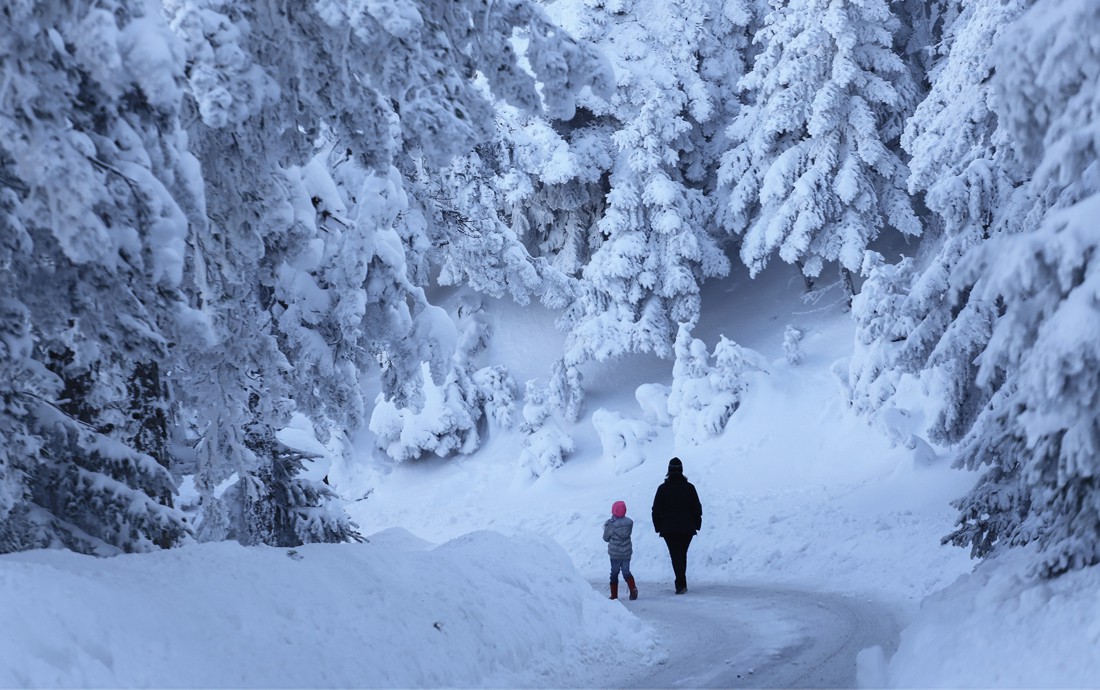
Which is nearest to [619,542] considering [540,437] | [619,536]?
[619,536]

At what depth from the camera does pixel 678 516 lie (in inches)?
502

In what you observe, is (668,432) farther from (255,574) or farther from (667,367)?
(255,574)

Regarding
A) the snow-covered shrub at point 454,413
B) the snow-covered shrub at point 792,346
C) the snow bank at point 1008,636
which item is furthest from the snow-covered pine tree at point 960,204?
the snow-covered shrub at point 454,413

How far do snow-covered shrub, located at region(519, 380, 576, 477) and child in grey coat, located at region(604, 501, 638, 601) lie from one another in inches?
447

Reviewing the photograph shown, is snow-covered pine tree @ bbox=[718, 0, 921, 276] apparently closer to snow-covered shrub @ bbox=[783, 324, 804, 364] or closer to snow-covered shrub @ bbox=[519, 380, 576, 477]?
snow-covered shrub @ bbox=[783, 324, 804, 364]

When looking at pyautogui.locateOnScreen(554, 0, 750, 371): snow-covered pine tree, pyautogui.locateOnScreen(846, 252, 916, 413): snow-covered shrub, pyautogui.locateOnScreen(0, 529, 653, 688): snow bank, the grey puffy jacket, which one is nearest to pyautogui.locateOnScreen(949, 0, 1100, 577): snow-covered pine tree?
pyautogui.locateOnScreen(0, 529, 653, 688): snow bank

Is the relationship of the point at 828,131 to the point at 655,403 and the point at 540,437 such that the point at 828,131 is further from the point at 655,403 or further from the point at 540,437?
the point at 540,437

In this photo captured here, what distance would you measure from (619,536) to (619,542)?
9cm

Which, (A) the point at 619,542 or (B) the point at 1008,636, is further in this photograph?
(A) the point at 619,542

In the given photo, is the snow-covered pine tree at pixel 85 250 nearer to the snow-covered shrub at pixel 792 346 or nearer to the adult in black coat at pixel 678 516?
the adult in black coat at pixel 678 516

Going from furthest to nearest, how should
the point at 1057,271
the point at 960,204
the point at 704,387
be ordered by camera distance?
the point at 704,387, the point at 960,204, the point at 1057,271

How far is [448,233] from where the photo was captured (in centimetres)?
1152

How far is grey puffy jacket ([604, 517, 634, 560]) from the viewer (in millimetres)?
12219

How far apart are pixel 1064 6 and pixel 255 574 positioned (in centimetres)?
580
